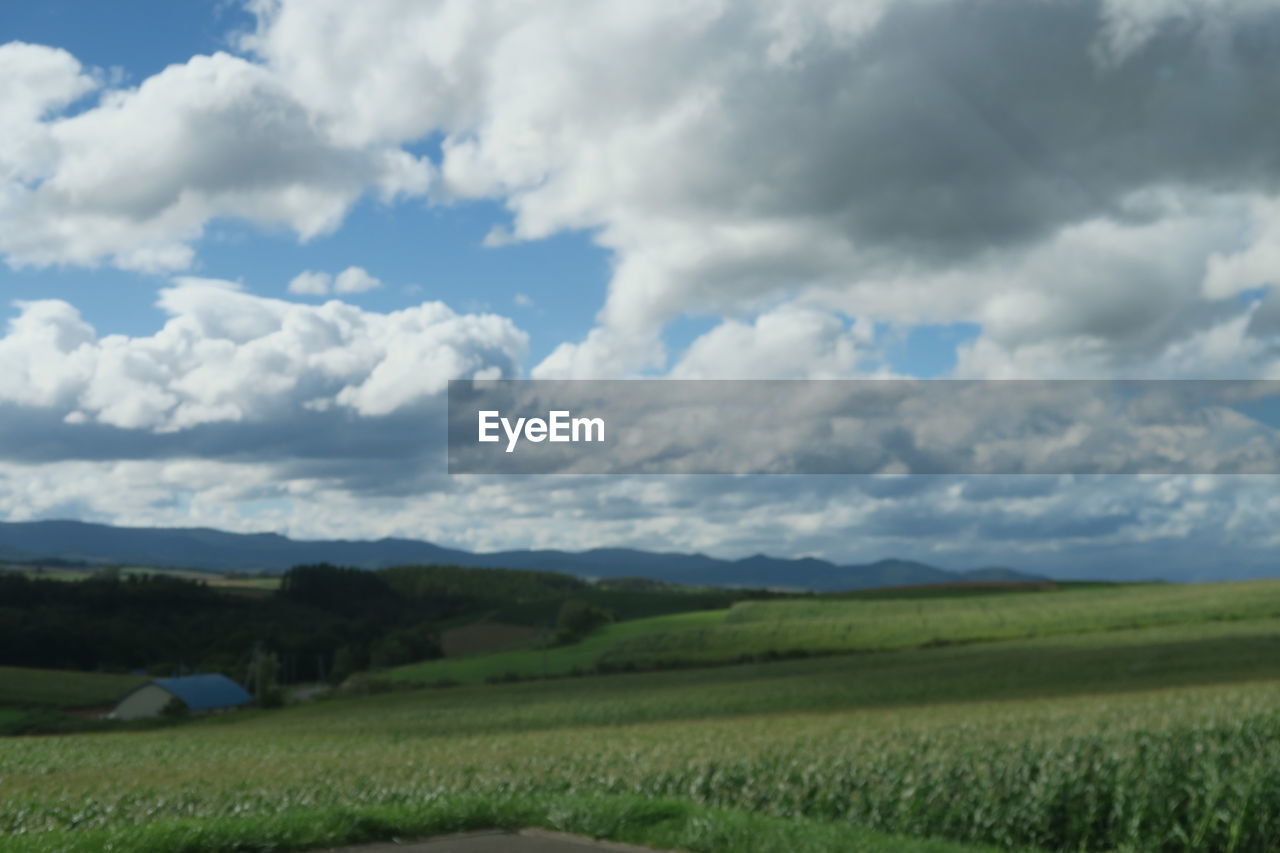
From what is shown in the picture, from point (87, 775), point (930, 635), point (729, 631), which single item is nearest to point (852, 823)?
point (87, 775)

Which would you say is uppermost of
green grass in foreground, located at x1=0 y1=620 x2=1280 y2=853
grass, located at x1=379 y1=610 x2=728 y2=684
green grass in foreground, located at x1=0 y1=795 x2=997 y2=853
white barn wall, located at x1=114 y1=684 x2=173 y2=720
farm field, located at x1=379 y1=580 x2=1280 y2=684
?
green grass in foreground, located at x1=0 y1=795 x2=997 y2=853

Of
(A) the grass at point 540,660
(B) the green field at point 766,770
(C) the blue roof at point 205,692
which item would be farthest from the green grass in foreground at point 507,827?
(C) the blue roof at point 205,692

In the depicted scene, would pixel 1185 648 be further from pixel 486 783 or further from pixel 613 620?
pixel 613 620

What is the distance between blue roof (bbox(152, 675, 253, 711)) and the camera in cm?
6912

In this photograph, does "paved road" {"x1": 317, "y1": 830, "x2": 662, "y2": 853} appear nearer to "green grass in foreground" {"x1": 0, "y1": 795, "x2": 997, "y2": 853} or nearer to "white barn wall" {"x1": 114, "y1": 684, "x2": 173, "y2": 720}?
"green grass in foreground" {"x1": 0, "y1": 795, "x2": 997, "y2": 853}

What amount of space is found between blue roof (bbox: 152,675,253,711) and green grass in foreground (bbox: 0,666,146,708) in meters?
3.45

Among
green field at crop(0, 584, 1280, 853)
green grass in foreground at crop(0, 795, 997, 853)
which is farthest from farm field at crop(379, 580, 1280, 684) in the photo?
green grass in foreground at crop(0, 795, 997, 853)

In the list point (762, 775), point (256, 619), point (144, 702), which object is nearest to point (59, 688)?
point (144, 702)

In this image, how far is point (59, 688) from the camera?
73.4 meters

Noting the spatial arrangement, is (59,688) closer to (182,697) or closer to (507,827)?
(182,697)

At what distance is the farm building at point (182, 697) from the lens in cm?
6731

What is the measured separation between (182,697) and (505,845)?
66924 millimetres

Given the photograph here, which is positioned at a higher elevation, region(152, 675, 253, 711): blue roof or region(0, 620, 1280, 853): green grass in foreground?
region(0, 620, 1280, 853): green grass in foreground

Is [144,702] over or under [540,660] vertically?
under
